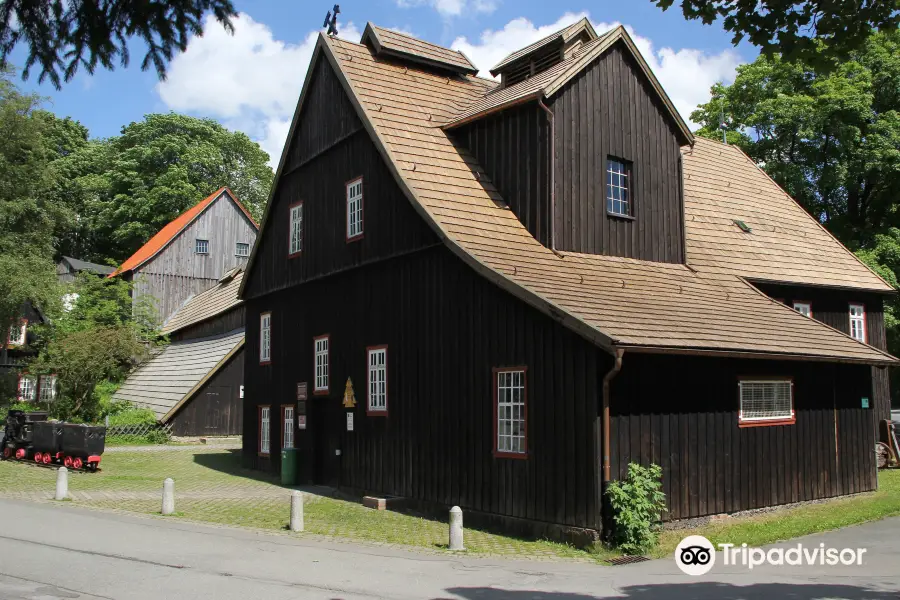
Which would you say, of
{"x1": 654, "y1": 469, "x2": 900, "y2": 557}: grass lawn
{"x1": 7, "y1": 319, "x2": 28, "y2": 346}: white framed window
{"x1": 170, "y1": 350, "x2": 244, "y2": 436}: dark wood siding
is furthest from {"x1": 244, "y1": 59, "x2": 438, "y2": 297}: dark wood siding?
{"x1": 7, "y1": 319, "x2": 28, "y2": 346}: white framed window

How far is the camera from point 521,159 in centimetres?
1741

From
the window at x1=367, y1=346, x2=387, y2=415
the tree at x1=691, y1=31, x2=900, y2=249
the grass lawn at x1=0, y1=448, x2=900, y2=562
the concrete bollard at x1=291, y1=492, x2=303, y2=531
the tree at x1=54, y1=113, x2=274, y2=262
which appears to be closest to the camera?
the grass lawn at x1=0, y1=448, x2=900, y2=562

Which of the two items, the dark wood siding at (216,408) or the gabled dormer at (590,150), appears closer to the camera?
the gabled dormer at (590,150)

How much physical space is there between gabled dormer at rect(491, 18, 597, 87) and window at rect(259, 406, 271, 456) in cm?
1148

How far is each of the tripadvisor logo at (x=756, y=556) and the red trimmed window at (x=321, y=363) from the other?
35.8 feet

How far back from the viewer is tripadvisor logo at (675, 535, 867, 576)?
11141mm

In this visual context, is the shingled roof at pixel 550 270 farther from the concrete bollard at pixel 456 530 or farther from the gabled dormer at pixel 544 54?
the concrete bollard at pixel 456 530

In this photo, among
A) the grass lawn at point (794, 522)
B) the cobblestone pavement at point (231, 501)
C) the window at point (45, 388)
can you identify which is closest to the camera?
the grass lawn at point (794, 522)

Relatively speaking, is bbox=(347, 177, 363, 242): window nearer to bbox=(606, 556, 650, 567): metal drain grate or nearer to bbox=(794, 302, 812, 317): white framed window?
bbox=(606, 556, 650, 567): metal drain grate

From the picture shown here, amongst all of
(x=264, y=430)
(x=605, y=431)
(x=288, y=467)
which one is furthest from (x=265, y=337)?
(x=605, y=431)

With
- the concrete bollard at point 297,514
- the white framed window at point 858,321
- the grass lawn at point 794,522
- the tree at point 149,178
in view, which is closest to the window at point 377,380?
the concrete bollard at point 297,514

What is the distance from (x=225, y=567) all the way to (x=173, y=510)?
5.76m

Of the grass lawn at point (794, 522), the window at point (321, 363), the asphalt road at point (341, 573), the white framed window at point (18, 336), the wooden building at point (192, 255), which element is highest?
Answer: the wooden building at point (192, 255)

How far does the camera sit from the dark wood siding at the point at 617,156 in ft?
55.6
